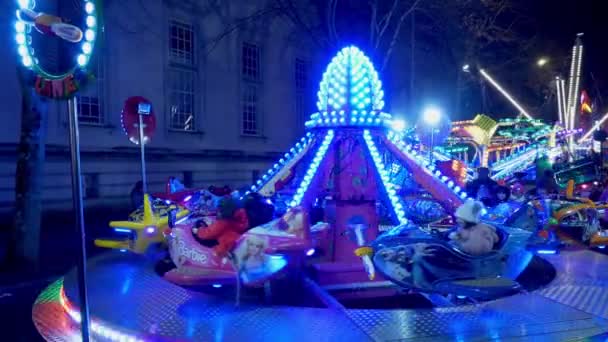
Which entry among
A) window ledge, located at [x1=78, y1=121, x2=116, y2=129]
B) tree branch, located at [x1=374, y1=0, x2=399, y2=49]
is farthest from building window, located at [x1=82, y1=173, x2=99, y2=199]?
tree branch, located at [x1=374, y1=0, x2=399, y2=49]

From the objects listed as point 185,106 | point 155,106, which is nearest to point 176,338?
point 155,106

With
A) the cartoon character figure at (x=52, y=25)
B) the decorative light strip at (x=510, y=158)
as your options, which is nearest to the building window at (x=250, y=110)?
the decorative light strip at (x=510, y=158)

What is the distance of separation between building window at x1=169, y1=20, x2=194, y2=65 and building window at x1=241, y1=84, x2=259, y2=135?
116 inches

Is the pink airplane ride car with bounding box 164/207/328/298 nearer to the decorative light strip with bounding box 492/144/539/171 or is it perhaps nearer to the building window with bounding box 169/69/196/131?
the building window with bounding box 169/69/196/131

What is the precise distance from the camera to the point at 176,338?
3.48 m

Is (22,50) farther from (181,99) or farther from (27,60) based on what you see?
(181,99)

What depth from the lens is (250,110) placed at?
67.7ft

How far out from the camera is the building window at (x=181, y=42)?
17.3 m

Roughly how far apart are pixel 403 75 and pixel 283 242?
25.7 m

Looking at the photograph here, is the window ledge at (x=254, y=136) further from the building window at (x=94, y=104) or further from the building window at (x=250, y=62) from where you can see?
the building window at (x=94, y=104)

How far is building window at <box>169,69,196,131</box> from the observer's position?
1744cm

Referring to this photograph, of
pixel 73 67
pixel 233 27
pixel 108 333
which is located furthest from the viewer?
pixel 233 27

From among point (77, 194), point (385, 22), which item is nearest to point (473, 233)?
point (77, 194)

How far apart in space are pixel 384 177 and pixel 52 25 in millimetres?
4096
